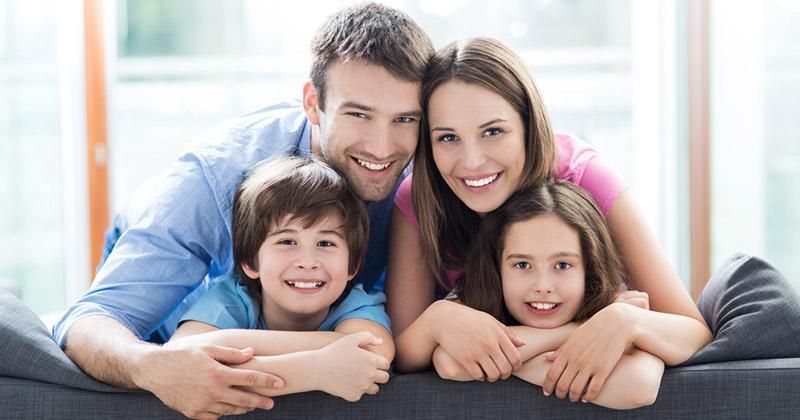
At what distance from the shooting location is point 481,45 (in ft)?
5.95

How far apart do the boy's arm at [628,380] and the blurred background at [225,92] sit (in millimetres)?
2126

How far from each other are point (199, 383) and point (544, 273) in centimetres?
67

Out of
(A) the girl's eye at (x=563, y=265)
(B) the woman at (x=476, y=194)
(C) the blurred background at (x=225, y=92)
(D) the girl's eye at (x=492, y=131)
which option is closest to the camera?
(B) the woman at (x=476, y=194)

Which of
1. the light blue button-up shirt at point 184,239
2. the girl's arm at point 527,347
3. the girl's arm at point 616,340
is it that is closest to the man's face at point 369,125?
the light blue button-up shirt at point 184,239

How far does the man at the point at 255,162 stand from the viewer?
1.74 metres

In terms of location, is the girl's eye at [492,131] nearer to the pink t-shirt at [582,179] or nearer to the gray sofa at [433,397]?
the pink t-shirt at [582,179]

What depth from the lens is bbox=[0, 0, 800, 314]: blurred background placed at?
11.7 ft

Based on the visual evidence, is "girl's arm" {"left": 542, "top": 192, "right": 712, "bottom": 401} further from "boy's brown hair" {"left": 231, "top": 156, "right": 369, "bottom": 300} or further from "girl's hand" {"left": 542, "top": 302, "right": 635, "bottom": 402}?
"boy's brown hair" {"left": 231, "top": 156, "right": 369, "bottom": 300}

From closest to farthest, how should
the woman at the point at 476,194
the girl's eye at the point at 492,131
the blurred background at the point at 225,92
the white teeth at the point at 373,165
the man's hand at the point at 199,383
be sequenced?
the man's hand at the point at 199,383 < the woman at the point at 476,194 < the girl's eye at the point at 492,131 < the white teeth at the point at 373,165 < the blurred background at the point at 225,92

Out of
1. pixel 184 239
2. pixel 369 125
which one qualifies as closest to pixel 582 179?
pixel 369 125

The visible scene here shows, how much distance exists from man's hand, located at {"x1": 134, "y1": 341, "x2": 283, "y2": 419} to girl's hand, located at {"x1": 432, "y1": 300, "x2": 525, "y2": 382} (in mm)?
307

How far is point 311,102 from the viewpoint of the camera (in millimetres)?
2012

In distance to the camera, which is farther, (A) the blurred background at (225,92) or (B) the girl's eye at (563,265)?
→ (A) the blurred background at (225,92)

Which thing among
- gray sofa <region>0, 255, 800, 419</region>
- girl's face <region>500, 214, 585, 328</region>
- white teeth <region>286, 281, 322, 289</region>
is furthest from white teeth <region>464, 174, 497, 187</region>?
gray sofa <region>0, 255, 800, 419</region>
